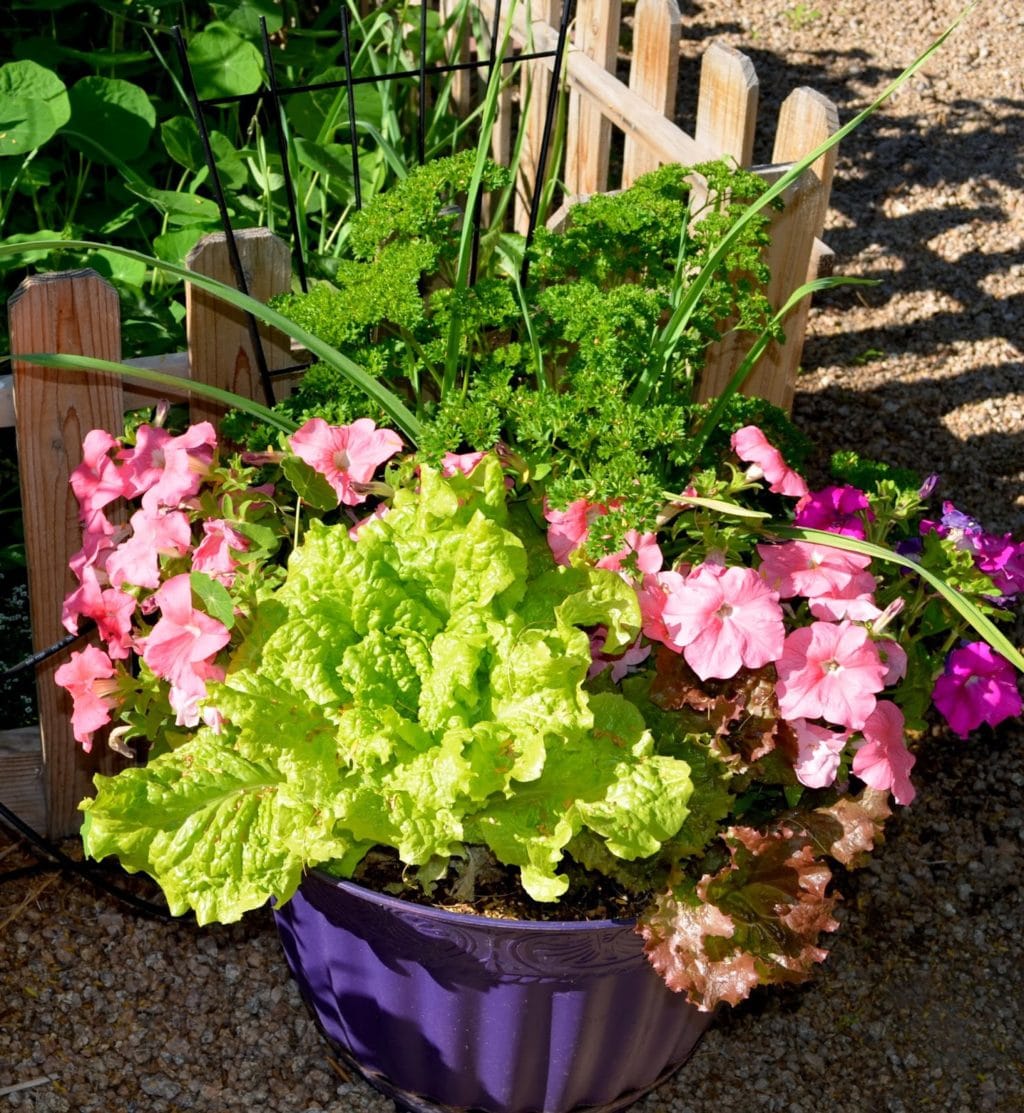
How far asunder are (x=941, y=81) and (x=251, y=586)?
337cm

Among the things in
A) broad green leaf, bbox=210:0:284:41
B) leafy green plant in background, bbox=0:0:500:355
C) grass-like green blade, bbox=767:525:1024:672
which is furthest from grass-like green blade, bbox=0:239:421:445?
broad green leaf, bbox=210:0:284:41

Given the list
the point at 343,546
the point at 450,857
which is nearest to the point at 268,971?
the point at 450,857

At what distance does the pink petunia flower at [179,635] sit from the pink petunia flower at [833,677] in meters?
0.71

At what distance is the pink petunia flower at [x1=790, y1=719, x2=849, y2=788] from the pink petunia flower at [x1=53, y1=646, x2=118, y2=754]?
0.91 metres

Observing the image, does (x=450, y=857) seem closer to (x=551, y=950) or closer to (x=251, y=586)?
(x=551, y=950)

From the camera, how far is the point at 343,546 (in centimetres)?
170

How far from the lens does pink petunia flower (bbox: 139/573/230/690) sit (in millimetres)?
1750

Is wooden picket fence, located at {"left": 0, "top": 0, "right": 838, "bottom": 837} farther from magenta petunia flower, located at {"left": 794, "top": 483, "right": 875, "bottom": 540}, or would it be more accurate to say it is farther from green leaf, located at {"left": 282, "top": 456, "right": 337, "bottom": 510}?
magenta petunia flower, located at {"left": 794, "top": 483, "right": 875, "bottom": 540}

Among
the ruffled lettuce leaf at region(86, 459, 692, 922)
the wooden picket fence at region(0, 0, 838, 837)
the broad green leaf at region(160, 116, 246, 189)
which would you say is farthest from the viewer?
the broad green leaf at region(160, 116, 246, 189)

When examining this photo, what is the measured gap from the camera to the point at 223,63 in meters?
3.15

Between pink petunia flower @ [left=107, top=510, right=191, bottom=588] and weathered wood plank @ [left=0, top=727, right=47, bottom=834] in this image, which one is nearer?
pink petunia flower @ [left=107, top=510, right=191, bottom=588]

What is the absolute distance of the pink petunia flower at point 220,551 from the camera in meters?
1.81

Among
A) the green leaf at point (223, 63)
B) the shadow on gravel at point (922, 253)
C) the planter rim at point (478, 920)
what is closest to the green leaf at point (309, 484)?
the planter rim at point (478, 920)

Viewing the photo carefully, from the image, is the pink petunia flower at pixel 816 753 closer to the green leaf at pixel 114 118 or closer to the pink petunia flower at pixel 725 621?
the pink petunia flower at pixel 725 621
